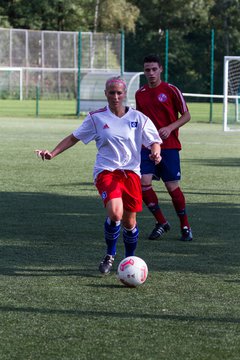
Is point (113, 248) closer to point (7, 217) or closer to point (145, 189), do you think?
point (145, 189)

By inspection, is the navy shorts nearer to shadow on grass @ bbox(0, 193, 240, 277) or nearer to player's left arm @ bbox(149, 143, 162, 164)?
shadow on grass @ bbox(0, 193, 240, 277)

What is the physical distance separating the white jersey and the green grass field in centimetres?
93

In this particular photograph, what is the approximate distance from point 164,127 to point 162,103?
0.34m

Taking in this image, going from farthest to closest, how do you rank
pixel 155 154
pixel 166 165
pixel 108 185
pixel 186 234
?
pixel 166 165, pixel 186 234, pixel 155 154, pixel 108 185

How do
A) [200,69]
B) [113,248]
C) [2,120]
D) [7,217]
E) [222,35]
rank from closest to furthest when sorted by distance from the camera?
[113,248], [7,217], [2,120], [200,69], [222,35]

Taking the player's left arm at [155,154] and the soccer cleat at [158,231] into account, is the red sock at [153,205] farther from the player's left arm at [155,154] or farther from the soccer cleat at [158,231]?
the player's left arm at [155,154]

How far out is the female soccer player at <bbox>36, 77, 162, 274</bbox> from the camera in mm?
8383

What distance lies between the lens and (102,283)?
7977 millimetres

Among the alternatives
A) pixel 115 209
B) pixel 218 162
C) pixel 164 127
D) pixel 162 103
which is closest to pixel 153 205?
pixel 164 127

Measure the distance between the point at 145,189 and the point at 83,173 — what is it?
22.4ft

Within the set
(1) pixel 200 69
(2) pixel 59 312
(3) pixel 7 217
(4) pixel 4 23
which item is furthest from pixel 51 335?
(4) pixel 4 23

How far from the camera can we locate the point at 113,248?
851cm

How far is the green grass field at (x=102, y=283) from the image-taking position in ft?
19.8

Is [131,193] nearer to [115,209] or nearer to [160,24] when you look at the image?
[115,209]
